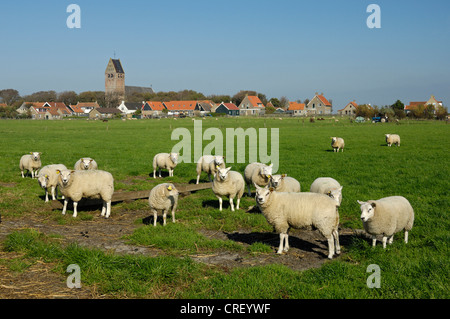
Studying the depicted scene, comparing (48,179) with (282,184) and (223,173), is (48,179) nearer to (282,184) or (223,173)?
(223,173)

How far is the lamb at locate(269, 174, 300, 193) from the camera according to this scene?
10.7 metres

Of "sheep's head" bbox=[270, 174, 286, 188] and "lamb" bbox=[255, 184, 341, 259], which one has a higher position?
"sheep's head" bbox=[270, 174, 286, 188]

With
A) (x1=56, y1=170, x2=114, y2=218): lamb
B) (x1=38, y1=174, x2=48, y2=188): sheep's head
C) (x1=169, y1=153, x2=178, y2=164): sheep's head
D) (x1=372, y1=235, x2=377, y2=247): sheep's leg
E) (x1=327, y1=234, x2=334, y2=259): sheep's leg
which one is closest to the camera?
(x1=327, y1=234, x2=334, y2=259): sheep's leg

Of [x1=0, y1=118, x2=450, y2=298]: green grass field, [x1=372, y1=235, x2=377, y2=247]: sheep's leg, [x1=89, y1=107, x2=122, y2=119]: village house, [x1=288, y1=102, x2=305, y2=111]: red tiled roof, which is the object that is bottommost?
[x1=0, y1=118, x2=450, y2=298]: green grass field

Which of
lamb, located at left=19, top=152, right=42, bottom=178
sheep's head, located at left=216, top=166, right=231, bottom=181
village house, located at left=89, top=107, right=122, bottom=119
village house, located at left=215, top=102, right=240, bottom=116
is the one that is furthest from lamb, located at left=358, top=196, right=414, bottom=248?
village house, located at left=89, top=107, right=122, bottom=119

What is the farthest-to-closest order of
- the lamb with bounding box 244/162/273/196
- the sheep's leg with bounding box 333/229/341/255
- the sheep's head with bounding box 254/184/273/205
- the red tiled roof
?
the red tiled roof
the lamb with bounding box 244/162/273/196
the sheep's head with bounding box 254/184/273/205
the sheep's leg with bounding box 333/229/341/255

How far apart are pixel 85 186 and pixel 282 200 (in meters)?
6.46

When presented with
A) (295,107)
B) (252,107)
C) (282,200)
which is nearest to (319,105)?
(295,107)

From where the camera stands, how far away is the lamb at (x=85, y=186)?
11.2 metres

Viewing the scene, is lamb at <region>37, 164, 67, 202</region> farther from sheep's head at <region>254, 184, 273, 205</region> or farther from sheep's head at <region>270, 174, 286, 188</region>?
sheep's head at <region>254, 184, 273, 205</region>

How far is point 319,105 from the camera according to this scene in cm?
13375

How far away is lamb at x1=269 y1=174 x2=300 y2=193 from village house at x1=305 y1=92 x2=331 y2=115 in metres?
126

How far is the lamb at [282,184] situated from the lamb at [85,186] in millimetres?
5176

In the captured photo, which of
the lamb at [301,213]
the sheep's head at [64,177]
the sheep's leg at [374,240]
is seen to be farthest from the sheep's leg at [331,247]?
the sheep's head at [64,177]
